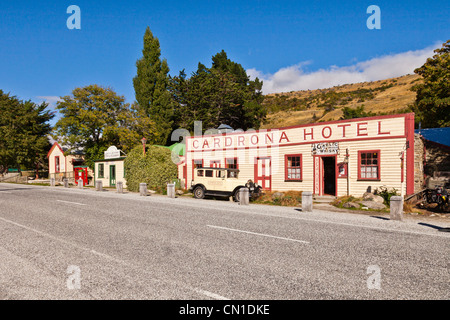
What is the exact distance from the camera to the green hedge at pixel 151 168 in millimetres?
25000

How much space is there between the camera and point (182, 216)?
36.0 feet

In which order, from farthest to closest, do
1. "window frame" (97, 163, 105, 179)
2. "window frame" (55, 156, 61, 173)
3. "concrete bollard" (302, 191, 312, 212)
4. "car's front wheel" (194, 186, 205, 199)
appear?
"window frame" (55, 156, 61, 173) < "window frame" (97, 163, 105, 179) < "car's front wheel" (194, 186, 205, 199) < "concrete bollard" (302, 191, 312, 212)

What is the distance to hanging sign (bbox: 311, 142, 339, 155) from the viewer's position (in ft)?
58.6

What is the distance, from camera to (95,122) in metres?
36.3

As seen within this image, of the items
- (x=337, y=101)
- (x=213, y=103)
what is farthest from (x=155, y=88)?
(x=337, y=101)

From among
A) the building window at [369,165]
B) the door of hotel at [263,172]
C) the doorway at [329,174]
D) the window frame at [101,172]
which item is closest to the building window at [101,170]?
the window frame at [101,172]

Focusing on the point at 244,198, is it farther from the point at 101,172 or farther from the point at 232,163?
the point at 101,172

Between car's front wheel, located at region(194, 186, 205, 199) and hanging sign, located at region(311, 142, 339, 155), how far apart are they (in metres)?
7.25

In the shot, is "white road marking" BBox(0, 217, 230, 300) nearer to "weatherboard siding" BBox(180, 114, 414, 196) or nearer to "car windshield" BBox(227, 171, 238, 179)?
"car windshield" BBox(227, 171, 238, 179)

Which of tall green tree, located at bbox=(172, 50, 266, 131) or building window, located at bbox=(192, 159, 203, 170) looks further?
tall green tree, located at bbox=(172, 50, 266, 131)

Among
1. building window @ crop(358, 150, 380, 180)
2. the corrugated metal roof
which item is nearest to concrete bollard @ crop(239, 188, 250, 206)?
building window @ crop(358, 150, 380, 180)
